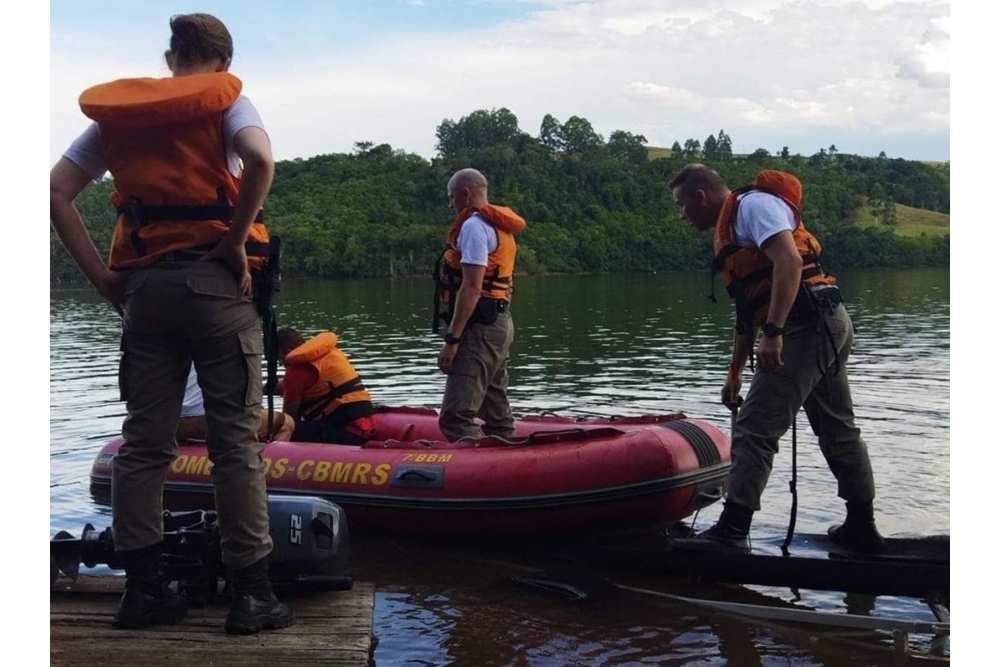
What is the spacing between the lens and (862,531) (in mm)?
5211

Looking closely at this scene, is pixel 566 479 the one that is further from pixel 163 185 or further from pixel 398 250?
pixel 398 250

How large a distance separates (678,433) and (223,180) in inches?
123

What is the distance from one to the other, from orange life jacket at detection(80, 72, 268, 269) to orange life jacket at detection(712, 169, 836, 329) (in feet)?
7.91

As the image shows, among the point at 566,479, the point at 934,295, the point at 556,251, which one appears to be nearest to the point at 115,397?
the point at 566,479

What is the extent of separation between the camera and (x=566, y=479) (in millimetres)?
5742

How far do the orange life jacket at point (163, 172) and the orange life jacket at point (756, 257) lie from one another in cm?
241

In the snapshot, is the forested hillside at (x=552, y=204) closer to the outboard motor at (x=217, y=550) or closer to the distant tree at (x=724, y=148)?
the distant tree at (x=724, y=148)

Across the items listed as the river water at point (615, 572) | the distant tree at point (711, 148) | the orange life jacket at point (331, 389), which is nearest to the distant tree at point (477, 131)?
the distant tree at point (711, 148)

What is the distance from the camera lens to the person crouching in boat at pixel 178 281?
3.51 metres

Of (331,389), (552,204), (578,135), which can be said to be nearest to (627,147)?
(578,135)

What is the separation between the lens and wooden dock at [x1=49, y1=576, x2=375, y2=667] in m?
3.43

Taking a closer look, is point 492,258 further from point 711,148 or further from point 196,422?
point 711,148

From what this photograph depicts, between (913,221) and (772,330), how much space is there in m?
91.0
